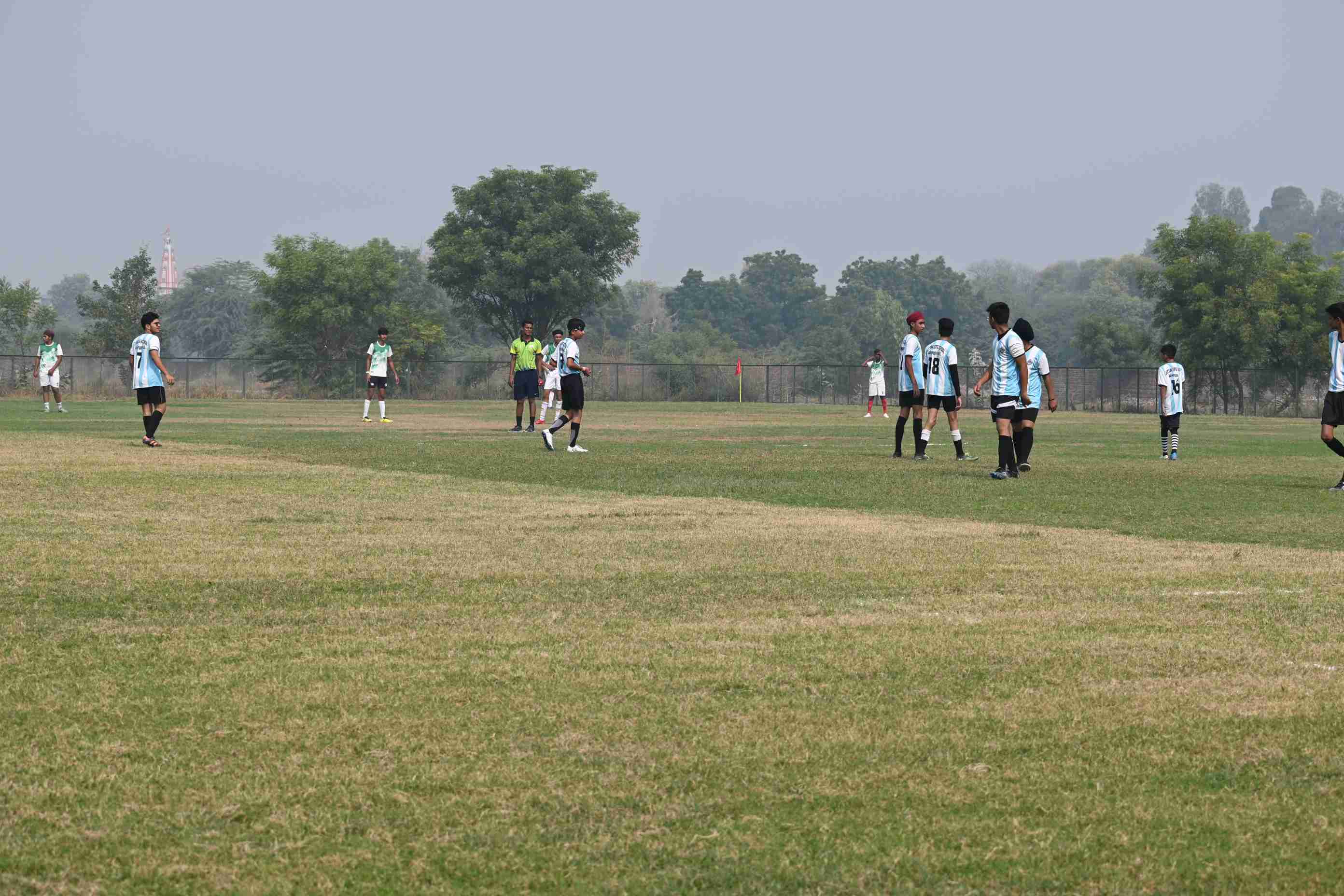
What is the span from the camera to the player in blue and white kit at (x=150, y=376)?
2430cm

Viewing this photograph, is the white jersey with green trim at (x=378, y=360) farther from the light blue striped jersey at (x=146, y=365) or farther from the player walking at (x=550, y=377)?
the light blue striped jersey at (x=146, y=365)

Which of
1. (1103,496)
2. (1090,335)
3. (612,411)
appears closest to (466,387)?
(612,411)

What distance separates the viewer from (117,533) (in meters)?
12.5

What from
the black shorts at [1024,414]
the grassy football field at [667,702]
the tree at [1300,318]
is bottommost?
the grassy football field at [667,702]

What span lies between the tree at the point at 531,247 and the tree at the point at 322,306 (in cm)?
351

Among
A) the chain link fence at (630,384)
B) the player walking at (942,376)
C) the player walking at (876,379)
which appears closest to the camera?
the player walking at (942,376)

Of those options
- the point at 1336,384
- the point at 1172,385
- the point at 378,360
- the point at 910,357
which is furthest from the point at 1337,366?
the point at 378,360

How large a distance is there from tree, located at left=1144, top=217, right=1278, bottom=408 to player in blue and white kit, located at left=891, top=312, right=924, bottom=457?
4602cm

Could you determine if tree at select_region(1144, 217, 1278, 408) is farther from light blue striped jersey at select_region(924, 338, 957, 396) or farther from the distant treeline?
light blue striped jersey at select_region(924, 338, 957, 396)

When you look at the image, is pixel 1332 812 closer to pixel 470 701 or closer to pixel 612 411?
pixel 470 701

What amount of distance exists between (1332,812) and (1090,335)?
271ft

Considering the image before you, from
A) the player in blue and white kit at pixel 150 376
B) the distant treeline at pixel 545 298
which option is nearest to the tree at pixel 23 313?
the distant treeline at pixel 545 298

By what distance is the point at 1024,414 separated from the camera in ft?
65.7

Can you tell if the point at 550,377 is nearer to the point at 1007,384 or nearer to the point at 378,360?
the point at 378,360
